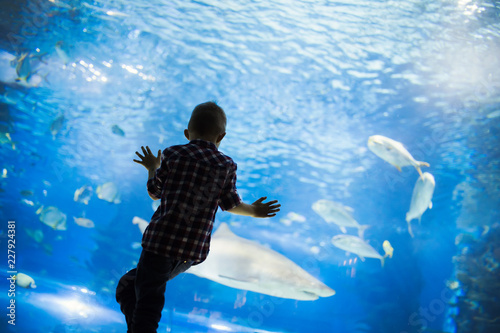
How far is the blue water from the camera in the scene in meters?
8.05

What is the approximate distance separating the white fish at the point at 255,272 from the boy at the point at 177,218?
108 inches

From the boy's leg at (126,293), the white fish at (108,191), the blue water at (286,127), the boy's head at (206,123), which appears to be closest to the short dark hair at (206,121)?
the boy's head at (206,123)

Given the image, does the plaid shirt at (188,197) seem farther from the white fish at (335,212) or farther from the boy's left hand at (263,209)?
the white fish at (335,212)

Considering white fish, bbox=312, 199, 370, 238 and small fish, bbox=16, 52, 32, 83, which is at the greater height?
small fish, bbox=16, 52, 32, 83

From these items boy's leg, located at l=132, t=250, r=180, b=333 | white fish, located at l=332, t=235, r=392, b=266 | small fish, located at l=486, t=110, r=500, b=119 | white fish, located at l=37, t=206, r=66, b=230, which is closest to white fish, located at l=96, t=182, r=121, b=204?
white fish, located at l=37, t=206, r=66, b=230

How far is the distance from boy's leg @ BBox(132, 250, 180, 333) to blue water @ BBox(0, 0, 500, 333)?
232 inches

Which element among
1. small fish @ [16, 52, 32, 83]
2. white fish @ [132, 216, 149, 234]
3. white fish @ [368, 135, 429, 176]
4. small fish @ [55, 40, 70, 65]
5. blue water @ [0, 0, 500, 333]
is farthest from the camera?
small fish @ [16, 52, 32, 83]

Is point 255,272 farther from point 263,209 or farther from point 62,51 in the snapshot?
point 62,51

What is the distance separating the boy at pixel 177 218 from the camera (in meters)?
1.57

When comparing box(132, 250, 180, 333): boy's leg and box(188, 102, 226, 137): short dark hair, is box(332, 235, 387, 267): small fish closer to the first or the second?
box(188, 102, 226, 137): short dark hair

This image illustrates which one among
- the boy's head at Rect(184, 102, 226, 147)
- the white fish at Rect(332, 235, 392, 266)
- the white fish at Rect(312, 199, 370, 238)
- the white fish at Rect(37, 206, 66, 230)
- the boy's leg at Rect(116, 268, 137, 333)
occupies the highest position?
the white fish at Rect(312, 199, 370, 238)

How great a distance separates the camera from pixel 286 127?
12797 millimetres

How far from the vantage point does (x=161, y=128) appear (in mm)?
14172

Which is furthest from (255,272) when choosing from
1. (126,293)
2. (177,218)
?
(177,218)
